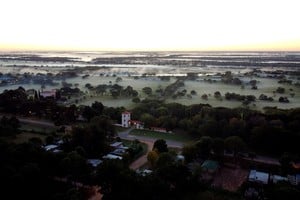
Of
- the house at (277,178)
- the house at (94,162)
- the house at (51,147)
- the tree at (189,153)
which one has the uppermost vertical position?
the tree at (189,153)

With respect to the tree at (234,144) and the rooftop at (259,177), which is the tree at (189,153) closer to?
the tree at (234,144)

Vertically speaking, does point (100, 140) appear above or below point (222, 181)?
above

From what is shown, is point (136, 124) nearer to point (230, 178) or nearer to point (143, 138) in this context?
point (143, 138)

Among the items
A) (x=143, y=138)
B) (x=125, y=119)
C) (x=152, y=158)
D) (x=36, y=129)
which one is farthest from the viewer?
(x=125, y=119)

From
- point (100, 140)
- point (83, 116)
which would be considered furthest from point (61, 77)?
point (100, 140)

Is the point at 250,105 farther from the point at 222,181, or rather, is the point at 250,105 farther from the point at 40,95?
the point at 40,95

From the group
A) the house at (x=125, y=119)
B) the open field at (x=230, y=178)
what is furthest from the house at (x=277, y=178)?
the house at (x=125, y=119)

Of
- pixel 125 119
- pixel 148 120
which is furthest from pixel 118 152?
pixel 125 119

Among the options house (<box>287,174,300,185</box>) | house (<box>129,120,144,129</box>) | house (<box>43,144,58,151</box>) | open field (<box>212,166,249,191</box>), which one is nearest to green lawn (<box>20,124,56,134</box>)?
house (<box>43,144,58,151</box>)
